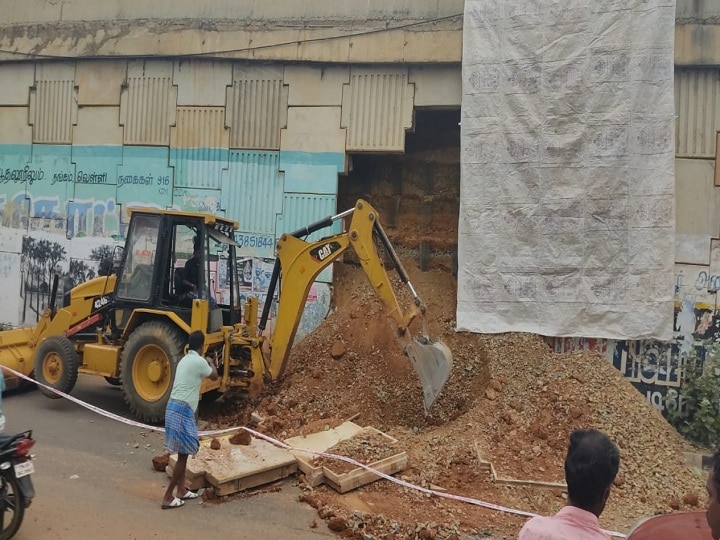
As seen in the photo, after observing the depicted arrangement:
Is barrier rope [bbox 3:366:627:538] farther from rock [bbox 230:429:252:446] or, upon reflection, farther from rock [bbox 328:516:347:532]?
rock [bbox 328:516:347:532]

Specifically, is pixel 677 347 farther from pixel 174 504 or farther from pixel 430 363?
pixel 174 504

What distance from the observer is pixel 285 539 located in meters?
5.28

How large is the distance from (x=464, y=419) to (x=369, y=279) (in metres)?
2.22

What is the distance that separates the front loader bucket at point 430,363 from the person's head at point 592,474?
5.03 metres

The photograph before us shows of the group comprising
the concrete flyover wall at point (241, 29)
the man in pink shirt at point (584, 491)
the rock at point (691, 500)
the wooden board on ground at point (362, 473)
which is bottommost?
the rock at point (691, 500)

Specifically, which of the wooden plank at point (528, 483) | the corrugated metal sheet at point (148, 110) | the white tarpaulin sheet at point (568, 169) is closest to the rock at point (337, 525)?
the wooden plank at point (528, 483)

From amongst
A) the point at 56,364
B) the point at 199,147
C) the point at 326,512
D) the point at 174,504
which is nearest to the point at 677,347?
the point at 326,512

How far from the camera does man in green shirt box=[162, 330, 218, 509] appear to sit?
18.6ft

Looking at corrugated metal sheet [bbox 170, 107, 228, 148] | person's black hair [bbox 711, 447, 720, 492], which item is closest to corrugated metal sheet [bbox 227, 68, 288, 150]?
corrugated metal sheet [bbox 170, 107, 228, 148]

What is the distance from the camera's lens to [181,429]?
222 inches

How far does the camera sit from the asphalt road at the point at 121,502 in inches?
209

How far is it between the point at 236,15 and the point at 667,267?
9222mm

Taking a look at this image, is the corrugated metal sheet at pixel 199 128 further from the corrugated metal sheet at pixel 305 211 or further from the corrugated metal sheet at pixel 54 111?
the corrugated metal sheet at pixel 54 111

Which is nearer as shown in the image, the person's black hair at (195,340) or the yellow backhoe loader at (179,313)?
the person's black hair at (195,340)
